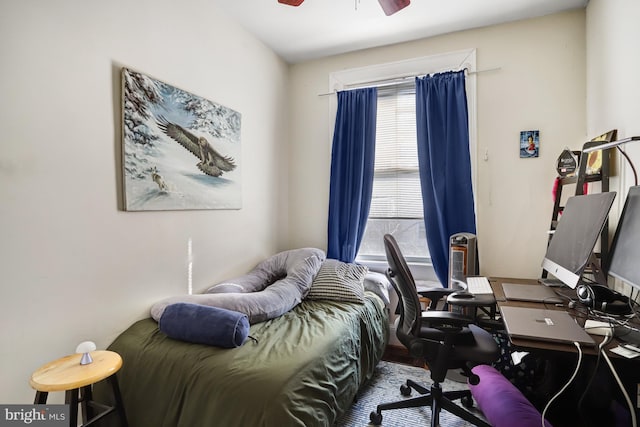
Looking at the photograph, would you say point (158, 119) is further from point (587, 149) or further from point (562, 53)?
point (562, 53)

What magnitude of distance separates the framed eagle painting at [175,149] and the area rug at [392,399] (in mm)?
1698

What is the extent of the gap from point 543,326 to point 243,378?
47.6 inches

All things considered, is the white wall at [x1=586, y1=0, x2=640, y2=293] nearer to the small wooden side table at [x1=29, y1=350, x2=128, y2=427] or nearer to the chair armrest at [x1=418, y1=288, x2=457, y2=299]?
the chair armrest at [x1=418, y1=288, x2=457, y2=299]

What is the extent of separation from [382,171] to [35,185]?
2.58m

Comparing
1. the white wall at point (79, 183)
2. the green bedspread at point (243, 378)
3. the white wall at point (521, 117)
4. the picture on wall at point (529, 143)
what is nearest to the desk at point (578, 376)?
the white wall at point (521, 117)

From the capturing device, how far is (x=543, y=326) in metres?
1.20

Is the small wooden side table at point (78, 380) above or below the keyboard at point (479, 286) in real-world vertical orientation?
below

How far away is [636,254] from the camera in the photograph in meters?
1.20

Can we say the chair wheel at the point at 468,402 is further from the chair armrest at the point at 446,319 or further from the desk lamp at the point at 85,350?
the desk lamp at the point at 85,350

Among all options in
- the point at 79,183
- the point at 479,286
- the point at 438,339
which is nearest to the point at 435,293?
the point at 479,286

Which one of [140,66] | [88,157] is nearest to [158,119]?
[140,66]

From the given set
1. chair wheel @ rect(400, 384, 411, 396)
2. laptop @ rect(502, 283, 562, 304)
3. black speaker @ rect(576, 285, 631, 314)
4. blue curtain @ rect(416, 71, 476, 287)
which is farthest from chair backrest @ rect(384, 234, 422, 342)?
blue curtain @ rect(416, 71, 476, 287)

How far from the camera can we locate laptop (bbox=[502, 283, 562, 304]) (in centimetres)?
160

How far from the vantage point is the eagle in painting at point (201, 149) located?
206 centimetres
